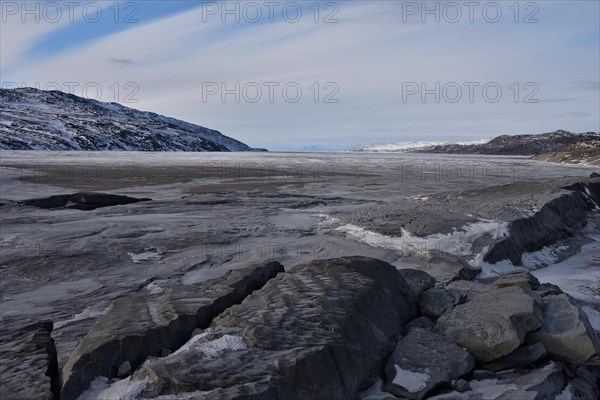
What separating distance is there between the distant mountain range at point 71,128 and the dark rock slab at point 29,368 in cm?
9463

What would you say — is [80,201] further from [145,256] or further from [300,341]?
[300,341]

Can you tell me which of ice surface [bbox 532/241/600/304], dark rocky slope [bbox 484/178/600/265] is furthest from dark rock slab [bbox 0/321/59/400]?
dark rocky slope [bbox 484/178/600/265]

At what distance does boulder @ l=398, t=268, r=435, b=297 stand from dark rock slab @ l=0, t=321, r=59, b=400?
419cm

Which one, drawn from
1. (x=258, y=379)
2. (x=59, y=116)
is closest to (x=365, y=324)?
(x=258, y=379)

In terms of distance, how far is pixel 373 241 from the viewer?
36.8ft

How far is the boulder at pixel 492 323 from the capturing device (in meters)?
5.18

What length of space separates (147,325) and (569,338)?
14.1ft

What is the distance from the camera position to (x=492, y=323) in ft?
17.7

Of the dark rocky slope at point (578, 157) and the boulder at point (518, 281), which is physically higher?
the dark rocky slope at point (578, 157)

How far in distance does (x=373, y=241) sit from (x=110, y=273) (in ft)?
17.7

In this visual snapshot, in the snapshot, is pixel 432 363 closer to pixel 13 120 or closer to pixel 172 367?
pixel 172 367

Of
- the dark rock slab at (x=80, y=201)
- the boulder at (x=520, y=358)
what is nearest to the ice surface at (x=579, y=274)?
the boulder at (x=520, y=358)

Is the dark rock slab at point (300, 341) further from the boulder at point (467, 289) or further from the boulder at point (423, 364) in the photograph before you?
the boulder at point (467, 289)

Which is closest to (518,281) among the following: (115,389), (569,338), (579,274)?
(569,338)
